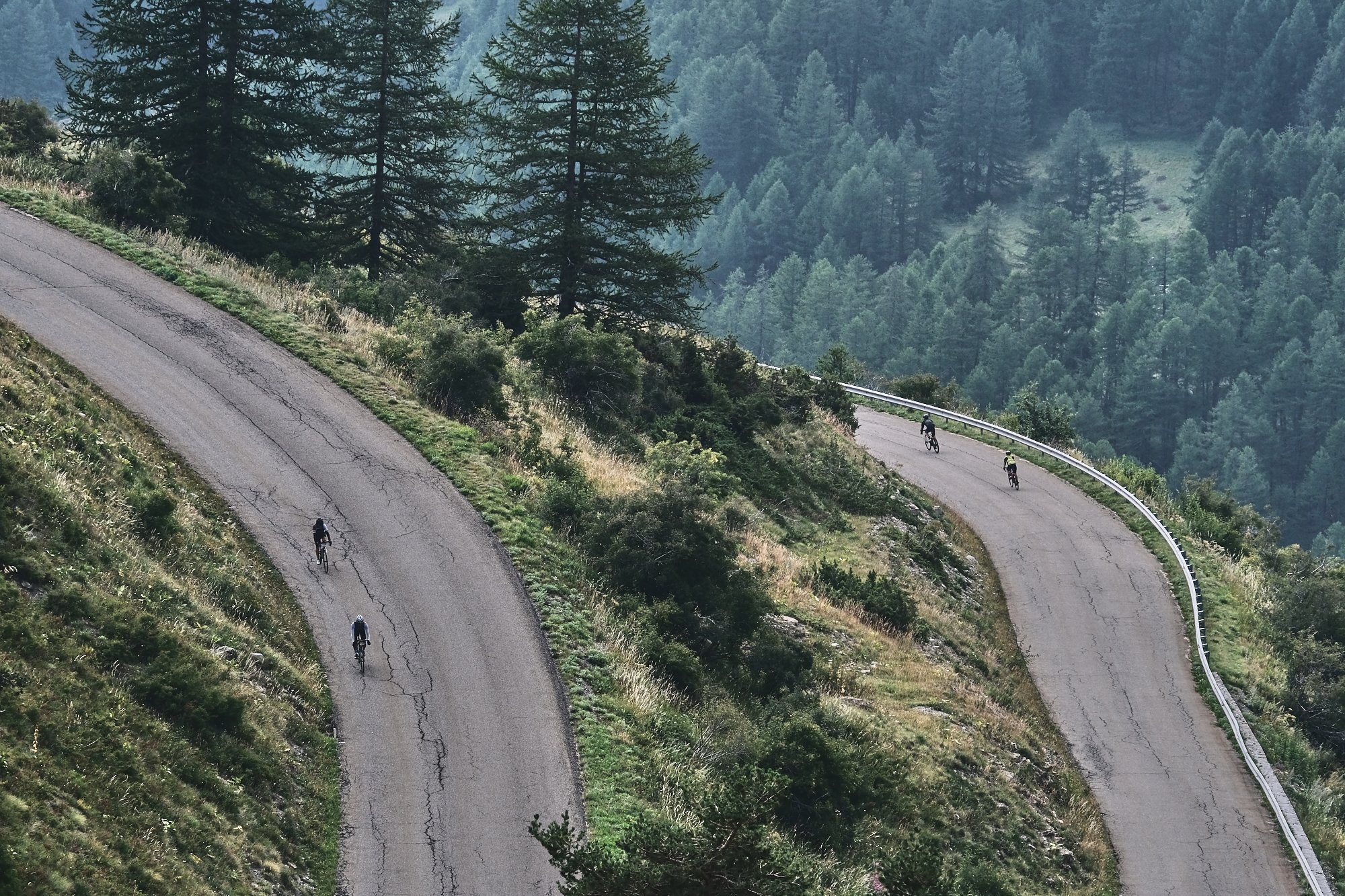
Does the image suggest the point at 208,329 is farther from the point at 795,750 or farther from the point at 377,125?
the point at 795,750

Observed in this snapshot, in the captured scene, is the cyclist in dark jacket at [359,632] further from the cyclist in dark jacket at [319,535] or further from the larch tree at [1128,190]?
the larch tree at [1128,190]

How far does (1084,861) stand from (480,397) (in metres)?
16.6

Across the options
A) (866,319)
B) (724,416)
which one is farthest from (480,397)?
(866,319)

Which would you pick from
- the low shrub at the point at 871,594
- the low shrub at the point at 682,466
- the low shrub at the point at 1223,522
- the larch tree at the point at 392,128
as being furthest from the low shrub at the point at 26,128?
the low shrub at the point at 1223,522

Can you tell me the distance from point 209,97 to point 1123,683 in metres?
31.1

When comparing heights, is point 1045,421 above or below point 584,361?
below

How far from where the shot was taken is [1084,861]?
27.6 metres

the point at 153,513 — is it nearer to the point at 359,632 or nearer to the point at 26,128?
the point at 359,632

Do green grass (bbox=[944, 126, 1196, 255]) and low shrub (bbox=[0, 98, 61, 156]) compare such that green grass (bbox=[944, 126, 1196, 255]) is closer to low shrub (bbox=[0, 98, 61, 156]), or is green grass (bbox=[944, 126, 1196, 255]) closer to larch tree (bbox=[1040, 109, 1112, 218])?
larch tree (bbox=[1040, 109, 1112, 218])

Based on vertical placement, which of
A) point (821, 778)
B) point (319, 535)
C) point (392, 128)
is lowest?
point (821, 778)

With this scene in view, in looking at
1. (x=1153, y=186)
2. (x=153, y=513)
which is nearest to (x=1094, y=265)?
(x=1153, y=186)

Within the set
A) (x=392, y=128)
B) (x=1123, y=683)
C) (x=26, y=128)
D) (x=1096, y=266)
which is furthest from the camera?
(x=1096, y=266)

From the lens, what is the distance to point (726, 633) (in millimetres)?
27453


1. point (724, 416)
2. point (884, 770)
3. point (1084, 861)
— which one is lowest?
point (1084, 861)
